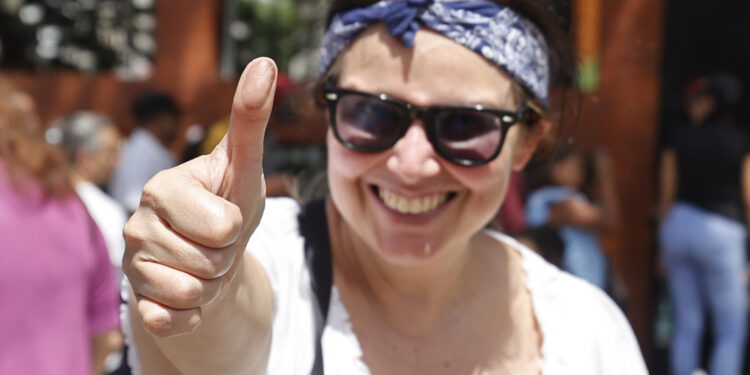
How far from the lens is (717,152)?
15.1ft

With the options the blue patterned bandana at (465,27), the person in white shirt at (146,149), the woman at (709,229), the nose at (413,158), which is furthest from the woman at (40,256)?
the woman at (709,229)

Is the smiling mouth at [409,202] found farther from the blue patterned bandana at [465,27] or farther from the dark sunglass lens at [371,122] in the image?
the blue patterned bandana at [465,27]

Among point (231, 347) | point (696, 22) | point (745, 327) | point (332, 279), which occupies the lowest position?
point (745, 327)

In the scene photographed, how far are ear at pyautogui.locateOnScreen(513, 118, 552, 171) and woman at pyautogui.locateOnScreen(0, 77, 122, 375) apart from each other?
4.76ft

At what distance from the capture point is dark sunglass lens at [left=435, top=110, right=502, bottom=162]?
1.38 m

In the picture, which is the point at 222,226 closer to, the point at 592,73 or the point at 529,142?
the point at 529,142

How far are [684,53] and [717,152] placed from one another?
106 cm

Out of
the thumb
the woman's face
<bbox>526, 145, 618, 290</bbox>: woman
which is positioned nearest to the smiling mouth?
the woman's face

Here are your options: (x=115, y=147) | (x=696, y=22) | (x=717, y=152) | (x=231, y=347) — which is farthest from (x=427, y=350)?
(x=696, y=22)

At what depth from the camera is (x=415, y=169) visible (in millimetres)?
1375

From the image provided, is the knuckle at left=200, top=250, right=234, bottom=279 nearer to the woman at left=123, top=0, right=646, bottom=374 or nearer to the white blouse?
the woman at left=123, top=0, right=646, bottom=374

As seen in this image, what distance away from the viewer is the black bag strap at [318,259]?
52.9 inches

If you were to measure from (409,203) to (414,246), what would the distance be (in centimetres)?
7

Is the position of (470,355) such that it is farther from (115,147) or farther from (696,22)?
(696,22)
